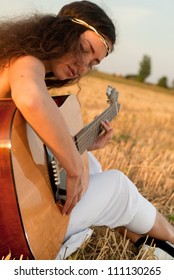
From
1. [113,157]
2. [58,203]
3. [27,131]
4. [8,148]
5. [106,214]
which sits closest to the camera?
[8,148]

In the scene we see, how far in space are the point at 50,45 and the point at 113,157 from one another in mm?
2573

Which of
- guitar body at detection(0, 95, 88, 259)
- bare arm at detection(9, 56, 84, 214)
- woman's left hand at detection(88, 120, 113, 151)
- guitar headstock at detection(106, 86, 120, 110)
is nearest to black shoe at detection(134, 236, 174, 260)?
woman's left hand at detection(88, 120, 113, 151)

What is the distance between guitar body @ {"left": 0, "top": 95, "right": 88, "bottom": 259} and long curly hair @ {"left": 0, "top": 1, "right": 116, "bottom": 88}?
1.04 feet

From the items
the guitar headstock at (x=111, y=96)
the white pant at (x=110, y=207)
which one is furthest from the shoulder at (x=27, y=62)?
the guitar headstock at (x=111, y=96)

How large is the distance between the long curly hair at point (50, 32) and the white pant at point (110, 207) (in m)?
0.63

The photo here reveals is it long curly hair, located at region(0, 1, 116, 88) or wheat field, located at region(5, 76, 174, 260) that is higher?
long curly hair, located at region(0, 1, 116, 88)

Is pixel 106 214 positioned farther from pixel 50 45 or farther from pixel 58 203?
pixel 50 45

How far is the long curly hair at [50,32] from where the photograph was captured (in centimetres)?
251

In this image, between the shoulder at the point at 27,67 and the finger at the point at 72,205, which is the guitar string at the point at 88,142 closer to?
the finger at the point at 72,205

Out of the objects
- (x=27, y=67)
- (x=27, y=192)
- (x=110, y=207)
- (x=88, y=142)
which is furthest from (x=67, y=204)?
(x=27, y=67)

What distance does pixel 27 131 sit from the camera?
2.35 m

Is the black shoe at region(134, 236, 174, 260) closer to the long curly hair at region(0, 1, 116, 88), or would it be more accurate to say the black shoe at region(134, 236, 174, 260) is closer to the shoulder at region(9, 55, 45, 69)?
the long curly hair at region(0, 1, 116, 88)

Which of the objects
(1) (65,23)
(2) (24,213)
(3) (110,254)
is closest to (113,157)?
(3) (110,254)

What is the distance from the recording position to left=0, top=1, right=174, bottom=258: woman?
2.25m
